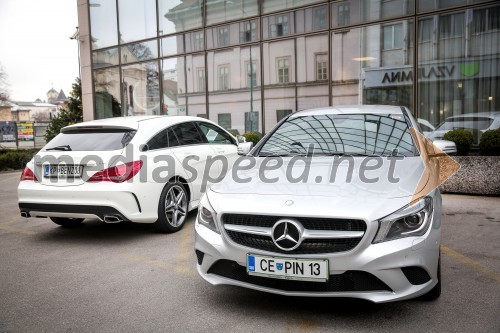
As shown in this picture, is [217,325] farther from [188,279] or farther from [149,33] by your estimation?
[149,33]

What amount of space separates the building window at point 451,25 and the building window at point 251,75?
5283mm

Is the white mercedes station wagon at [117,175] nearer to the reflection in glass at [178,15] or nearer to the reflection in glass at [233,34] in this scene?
the reflection in glass at [233,34]

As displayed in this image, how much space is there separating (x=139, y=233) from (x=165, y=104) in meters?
10.5

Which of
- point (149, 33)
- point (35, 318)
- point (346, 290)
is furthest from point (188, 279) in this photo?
point (149, 33)

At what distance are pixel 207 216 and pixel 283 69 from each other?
10133 millimetres

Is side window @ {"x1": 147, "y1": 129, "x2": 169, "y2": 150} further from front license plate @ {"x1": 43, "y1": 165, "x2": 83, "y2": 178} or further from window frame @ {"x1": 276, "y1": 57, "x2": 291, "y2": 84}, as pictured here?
window frame @ {"x1": 276, "y1": 57, "x2": 291, "y2": 84}

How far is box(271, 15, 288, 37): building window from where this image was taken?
41.9 feet

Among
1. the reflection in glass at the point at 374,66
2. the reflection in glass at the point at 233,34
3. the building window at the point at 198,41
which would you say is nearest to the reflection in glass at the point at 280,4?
the reflection in glass at the point at 233,34

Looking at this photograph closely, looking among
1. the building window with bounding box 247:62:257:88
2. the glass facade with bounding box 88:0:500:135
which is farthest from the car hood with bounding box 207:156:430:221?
the building window with bounding box 247:62:257:88

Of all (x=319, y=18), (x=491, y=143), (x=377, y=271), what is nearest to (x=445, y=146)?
(x=377, y=271)

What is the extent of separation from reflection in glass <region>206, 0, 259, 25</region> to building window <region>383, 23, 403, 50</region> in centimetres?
403

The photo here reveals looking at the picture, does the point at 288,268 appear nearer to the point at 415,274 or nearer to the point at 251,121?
the point at 415,274

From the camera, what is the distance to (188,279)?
4.08 meters

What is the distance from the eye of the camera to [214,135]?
6.90 m
